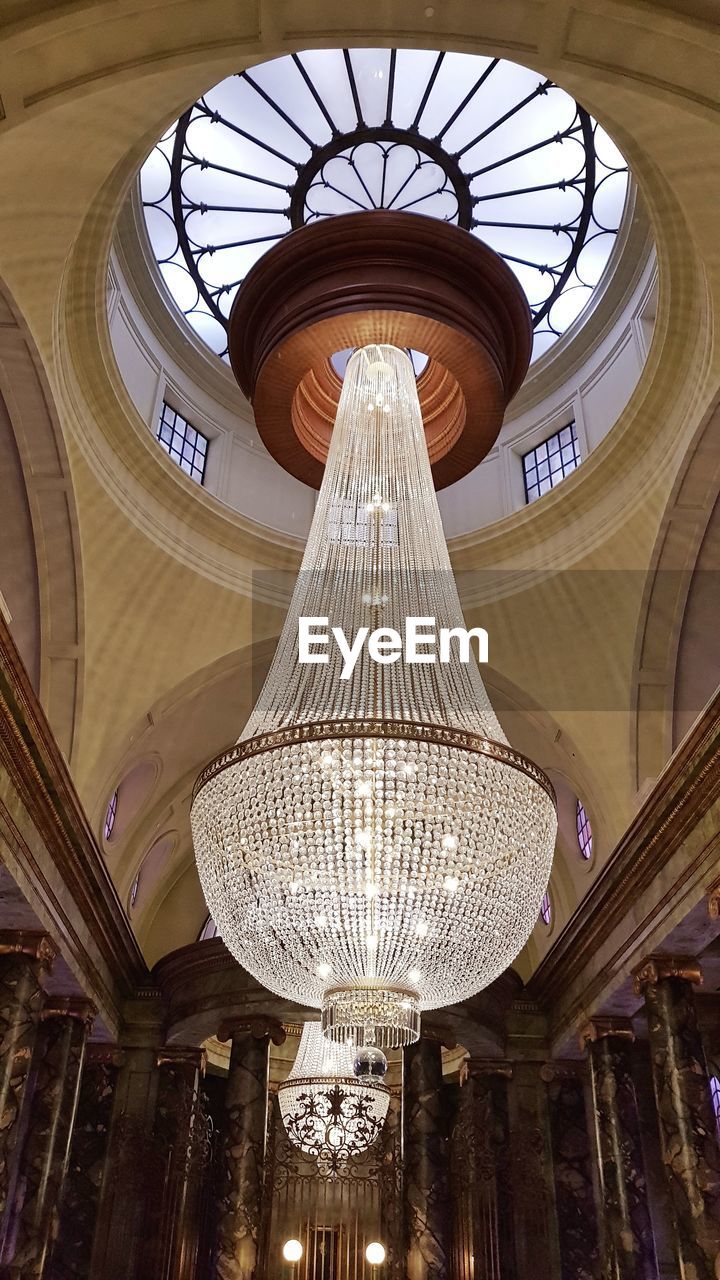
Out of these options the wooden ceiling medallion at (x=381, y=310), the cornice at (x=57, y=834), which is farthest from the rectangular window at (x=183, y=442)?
the wooden ceiling medallion at (x=381, y=310)

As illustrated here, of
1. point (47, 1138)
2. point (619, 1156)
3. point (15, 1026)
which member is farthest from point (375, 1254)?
point (15, 1026)

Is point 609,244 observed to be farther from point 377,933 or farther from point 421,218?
point 377,933

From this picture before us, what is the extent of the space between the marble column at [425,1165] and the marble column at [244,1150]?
1546mm

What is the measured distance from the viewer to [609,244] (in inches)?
423

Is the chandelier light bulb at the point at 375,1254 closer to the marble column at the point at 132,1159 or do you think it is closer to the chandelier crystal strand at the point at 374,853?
the marble column at the point at 132,1159

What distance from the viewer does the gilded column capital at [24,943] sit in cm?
835

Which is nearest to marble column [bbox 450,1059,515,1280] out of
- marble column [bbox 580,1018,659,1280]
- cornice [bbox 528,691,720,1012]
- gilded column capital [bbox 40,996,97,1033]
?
cornice [bbox 528,691,720,1012]

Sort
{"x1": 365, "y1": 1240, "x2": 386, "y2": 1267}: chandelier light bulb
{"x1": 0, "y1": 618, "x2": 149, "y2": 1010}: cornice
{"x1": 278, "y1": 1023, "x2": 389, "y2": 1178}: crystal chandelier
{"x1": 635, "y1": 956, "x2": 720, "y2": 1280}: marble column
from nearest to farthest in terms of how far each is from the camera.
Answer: {"x1": 0, "y1": 618, "x2": 149, "y2": 1010}: cornice < {"x1": 635, "y1": 956, "x2": 720, "y2": 1280}: marble column < {"x1": 278, "y1": 1023, "x2": 389, "y2": 1178}: crystal chandelier < {"x1": 365, "y1": 1240, "x2": 386, "y2": 1267}: chandelier light bulb

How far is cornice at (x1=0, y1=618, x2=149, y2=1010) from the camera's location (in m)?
7.04

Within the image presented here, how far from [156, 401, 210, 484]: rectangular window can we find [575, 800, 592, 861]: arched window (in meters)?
6.32

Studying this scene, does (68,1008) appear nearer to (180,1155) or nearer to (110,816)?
(180,1155)

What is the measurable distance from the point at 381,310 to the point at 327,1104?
8.66 meters

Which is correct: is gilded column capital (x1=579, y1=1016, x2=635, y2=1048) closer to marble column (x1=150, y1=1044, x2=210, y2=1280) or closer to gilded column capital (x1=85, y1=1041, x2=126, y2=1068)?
marble column (x1=150, y1=1044, x2=210, y2=1280)

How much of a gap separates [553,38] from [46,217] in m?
3.71
